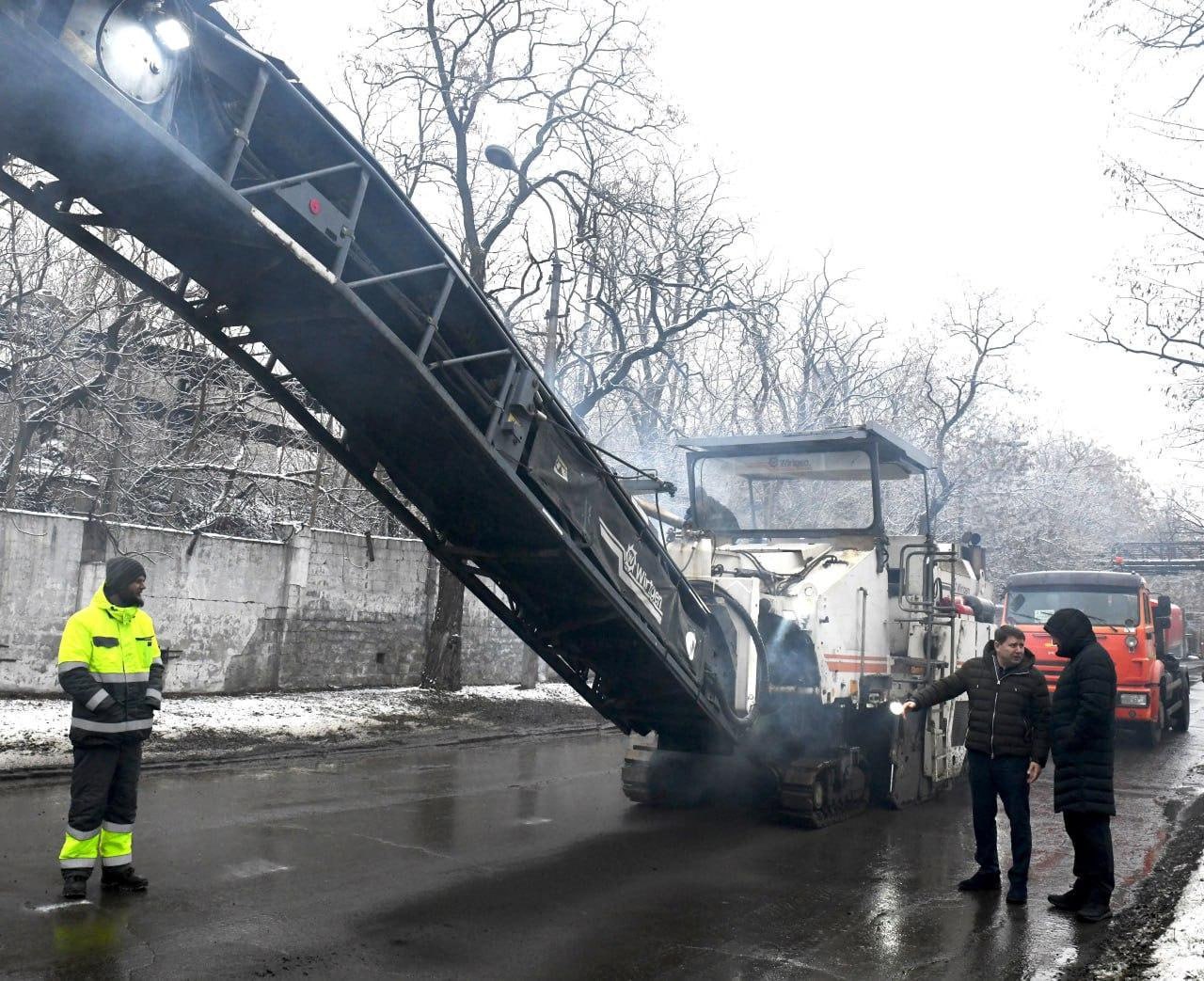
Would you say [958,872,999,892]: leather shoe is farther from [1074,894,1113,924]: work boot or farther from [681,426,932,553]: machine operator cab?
[681,426,932,553]: machine operator cab

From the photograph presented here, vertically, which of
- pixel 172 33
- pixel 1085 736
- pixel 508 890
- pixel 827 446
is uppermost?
pixel 172 33

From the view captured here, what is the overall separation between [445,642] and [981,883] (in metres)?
10.6

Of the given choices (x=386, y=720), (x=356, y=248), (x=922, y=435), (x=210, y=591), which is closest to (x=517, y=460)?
(x=356, y=248)

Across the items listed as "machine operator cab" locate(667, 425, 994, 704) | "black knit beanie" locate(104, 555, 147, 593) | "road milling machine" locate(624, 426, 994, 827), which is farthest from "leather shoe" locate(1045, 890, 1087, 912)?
"black knit beanie" locate(104, 555, 147, 593)

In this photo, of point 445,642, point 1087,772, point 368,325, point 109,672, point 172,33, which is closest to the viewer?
point 172,33

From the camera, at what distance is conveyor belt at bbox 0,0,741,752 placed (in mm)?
4887

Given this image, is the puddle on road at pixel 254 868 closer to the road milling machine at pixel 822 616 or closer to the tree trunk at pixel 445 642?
the road milling machine at pixel 822 616

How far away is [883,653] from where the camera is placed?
33.4ft

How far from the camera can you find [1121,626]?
1714 centimetres

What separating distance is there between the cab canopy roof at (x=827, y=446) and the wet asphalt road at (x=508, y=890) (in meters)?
3.15

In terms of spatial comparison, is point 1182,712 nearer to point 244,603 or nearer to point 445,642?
point 445,642

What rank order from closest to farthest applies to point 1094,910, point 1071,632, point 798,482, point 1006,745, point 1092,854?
point 1094,910 → point 1092,854 → point 1071,632 → point 1006,745 → point 798,482

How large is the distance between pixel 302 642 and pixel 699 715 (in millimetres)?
9190

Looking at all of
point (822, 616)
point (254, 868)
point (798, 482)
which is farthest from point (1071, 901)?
point (254, 868)
